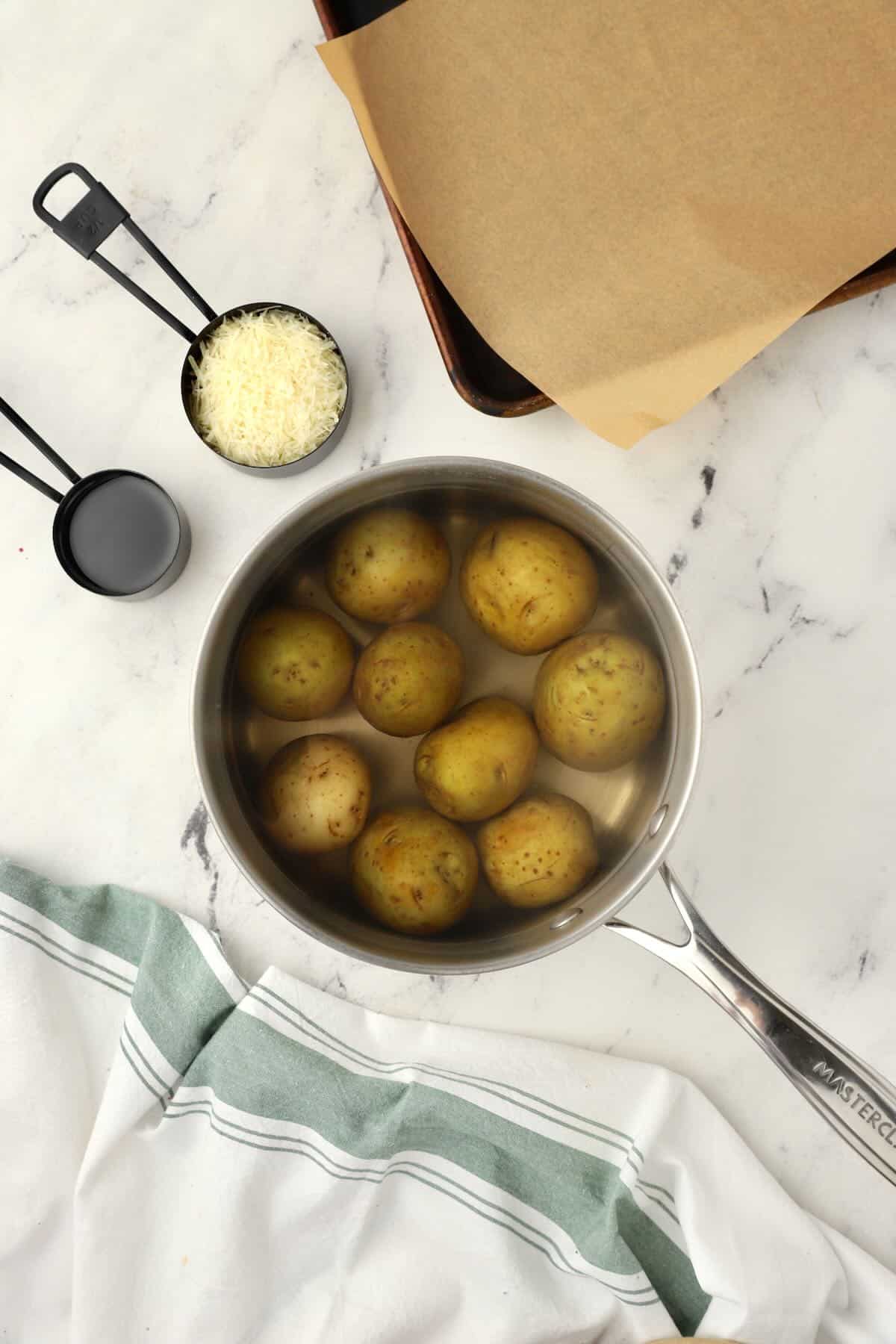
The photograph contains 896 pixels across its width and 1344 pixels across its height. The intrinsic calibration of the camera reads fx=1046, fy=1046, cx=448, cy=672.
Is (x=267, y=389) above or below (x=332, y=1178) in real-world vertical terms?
above

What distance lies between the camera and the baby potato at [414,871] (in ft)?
2.13

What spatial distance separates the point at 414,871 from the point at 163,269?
46 cm

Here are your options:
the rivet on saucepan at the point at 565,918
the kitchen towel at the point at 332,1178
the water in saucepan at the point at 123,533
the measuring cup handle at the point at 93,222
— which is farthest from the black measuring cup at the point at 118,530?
the rivet on saucepan at the point at 565,918

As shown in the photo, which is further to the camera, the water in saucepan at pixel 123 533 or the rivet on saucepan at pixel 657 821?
the water in saucepan at pixel 123 533

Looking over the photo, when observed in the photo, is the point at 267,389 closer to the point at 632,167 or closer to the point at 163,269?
the point at 163,269

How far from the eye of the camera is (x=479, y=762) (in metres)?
0.66

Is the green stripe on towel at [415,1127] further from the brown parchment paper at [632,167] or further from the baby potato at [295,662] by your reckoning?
the brown parchment paper at [632,167]

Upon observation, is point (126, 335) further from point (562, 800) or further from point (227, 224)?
point (562, 800)

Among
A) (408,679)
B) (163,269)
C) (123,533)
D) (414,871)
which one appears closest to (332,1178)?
(414,871)

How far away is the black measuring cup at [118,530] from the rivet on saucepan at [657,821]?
384mm

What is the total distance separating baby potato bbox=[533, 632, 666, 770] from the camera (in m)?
0.64

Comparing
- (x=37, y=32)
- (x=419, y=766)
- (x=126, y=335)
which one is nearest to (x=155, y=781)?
(x=419, y=766)

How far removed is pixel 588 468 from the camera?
2.60 ft

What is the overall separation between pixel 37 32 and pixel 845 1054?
3.01ft
